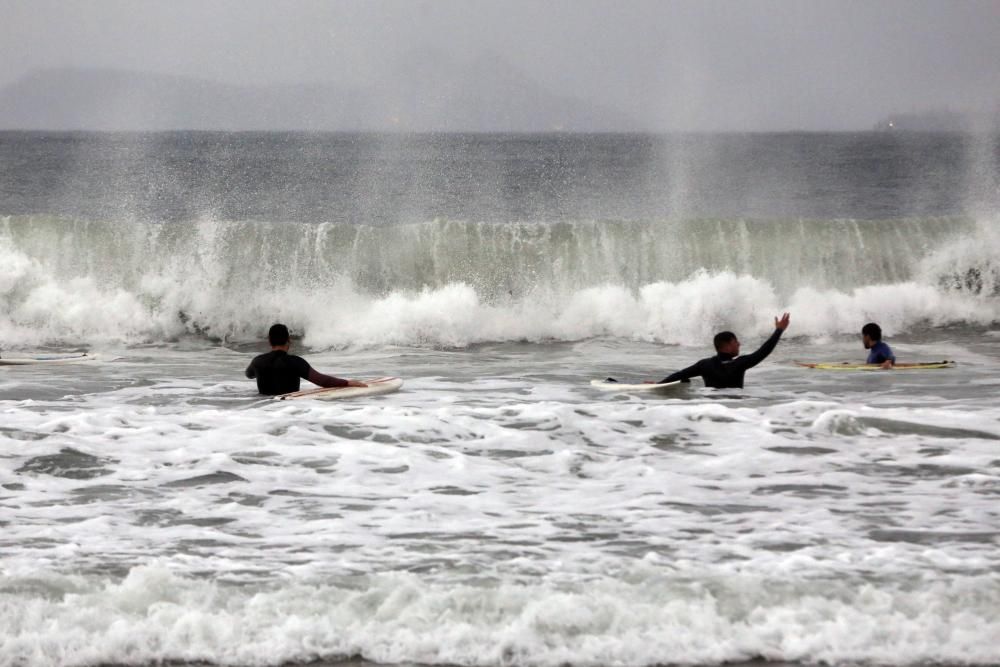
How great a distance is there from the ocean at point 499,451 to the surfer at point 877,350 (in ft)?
0.87

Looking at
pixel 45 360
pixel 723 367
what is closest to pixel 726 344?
pixel 723 367

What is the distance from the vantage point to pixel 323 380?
1260cm

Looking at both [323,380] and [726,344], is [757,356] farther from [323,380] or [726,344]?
[323,380]

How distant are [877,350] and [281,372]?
757 cm

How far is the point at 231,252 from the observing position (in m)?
22.8

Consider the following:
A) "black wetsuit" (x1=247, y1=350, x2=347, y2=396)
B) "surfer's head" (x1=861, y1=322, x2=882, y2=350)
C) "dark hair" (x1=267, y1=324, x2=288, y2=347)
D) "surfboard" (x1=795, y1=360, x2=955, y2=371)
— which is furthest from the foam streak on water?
"surfer's head" (x1=861, y1=322, x2=882, y2=350)

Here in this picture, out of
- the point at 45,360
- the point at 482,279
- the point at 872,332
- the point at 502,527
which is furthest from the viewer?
the point at 482,279

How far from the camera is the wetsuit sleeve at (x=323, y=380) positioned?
40.9ft

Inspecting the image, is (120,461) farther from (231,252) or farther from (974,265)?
(974,265)

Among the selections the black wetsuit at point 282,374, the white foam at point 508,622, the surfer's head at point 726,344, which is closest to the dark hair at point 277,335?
the black wetsuit at point 282,374

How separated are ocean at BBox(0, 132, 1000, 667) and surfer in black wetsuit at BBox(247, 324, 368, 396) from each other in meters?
0.35

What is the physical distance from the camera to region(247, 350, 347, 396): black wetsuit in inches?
495

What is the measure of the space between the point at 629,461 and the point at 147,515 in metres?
3.98

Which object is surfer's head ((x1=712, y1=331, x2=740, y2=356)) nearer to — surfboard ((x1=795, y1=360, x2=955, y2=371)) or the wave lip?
surfboard ((x1=795, y1=360, x2=955, y2=371))
